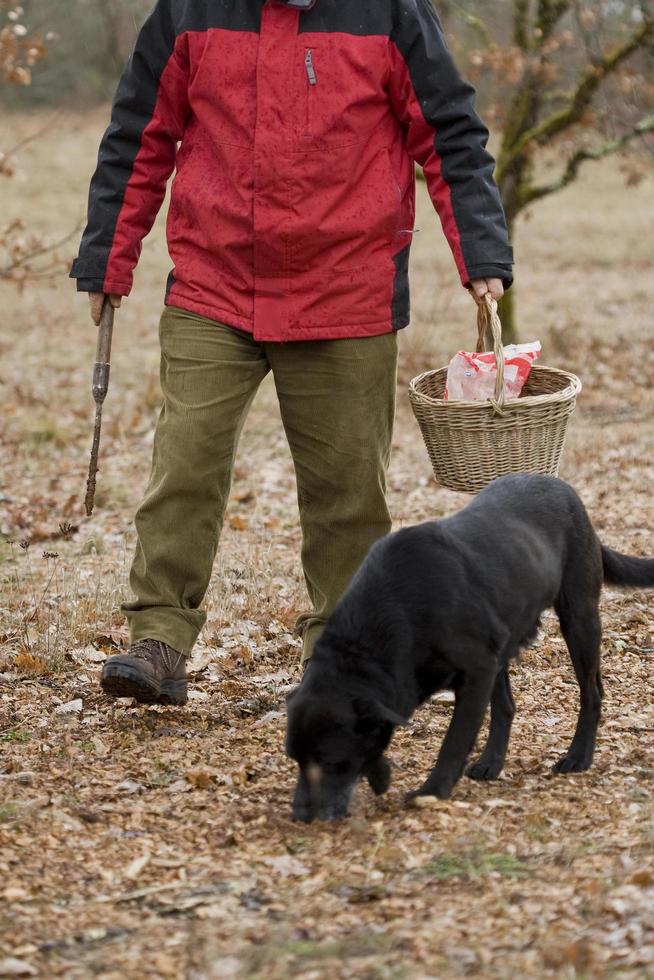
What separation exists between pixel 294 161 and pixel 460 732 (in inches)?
79.0

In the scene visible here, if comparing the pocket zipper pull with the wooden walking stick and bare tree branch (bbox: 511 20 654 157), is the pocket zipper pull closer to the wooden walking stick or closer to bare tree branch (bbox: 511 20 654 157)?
the wooden walking stick

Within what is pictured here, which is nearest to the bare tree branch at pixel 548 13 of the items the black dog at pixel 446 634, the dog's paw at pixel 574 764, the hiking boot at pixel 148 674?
the black dog at pixel 446 634

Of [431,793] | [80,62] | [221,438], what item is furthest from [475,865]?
[80,62]

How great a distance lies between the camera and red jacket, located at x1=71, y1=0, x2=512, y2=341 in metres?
4.23

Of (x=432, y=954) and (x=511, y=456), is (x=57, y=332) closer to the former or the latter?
(x=511, y=456)

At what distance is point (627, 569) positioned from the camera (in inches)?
168

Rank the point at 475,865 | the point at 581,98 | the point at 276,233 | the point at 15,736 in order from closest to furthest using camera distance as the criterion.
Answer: the point at 475,865 → the point at 276,233 → the point at 15,736 → the point at 581,98

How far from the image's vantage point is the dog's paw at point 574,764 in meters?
4.04

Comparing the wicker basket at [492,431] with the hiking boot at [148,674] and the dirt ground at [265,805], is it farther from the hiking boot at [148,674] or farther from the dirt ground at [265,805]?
the hiking boot at [148,674]

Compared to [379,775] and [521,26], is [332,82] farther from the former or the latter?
[521,26]

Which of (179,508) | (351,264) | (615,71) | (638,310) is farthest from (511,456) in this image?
(638,310)

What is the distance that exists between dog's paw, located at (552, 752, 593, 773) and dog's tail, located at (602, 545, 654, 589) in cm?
63

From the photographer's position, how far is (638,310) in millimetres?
14688

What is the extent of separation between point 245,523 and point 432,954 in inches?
196
